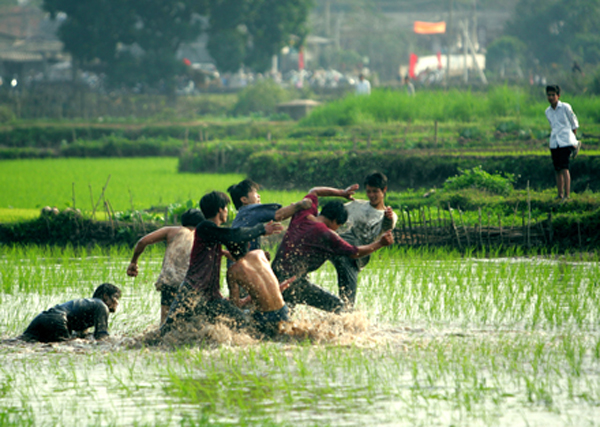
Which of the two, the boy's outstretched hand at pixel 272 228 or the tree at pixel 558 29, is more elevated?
the tree at pixel 558 29

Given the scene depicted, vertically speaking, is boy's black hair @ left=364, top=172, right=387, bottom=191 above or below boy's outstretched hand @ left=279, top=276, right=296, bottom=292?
above

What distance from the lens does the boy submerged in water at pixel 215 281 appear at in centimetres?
571

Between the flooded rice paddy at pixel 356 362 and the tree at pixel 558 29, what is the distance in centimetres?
3085

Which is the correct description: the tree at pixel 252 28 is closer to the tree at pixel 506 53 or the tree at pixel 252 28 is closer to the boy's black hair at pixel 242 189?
the tree at pixel 506 53

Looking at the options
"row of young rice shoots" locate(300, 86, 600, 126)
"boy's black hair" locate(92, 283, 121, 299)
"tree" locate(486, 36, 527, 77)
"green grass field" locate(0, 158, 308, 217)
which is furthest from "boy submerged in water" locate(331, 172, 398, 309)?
"tree" locate(486, 36, 527, 77)

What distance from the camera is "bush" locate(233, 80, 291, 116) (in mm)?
31953

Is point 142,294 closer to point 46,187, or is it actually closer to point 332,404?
point 332,404

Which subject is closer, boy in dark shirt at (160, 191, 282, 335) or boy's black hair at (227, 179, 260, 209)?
boy in dark shirt at (160, 191, 282, 335)

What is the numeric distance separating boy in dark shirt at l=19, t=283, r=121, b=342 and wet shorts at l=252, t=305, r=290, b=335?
1176 millimetres

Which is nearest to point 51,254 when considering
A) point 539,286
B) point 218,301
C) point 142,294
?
point 142,294

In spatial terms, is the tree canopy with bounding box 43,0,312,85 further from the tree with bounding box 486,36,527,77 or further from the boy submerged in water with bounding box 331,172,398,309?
the boy submerged in water with bounding box 331,172,398,309

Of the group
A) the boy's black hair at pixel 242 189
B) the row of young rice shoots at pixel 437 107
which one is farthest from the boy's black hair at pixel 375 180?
the row of young rice shoots at pixel 437 107

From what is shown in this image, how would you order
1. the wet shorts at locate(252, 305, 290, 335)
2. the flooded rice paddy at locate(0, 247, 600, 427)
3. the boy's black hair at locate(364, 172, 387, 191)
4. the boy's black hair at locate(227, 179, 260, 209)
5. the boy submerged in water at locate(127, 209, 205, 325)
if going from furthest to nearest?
the boy's black hair at locate(364, 172, 387, 191), the boy submerged in water at locate(127, 209, 205, 325), the boy's black hair at locate(227, 179, 260, 209), the wet shorts at locate(252, 305, 290, 335), the flooded rice paddy at locate(0, 247, 600, 427)

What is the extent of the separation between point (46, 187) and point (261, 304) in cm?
1121
